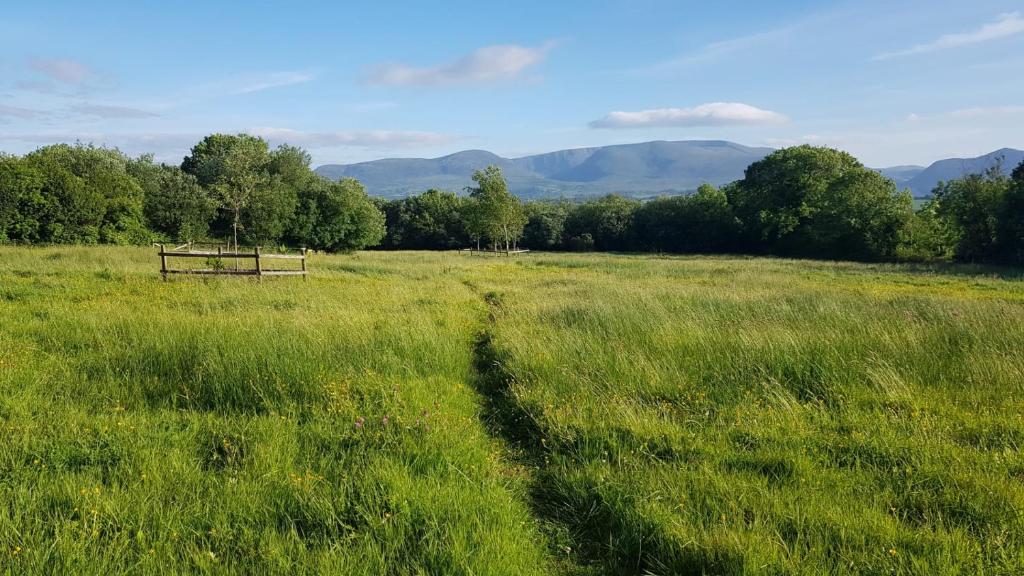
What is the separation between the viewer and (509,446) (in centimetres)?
518

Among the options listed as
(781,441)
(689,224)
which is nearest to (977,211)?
(689,224)

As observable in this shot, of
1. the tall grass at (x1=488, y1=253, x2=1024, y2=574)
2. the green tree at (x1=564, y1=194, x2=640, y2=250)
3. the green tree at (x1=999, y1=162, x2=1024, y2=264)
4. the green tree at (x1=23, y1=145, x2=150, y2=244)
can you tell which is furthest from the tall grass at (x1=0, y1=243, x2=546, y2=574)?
the green tree at (x1=564, y1=194, x2=640, y2=250)

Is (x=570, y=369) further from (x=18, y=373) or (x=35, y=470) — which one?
(x=18, y=373)

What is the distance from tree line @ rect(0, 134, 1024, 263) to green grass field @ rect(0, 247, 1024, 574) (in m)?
35.4

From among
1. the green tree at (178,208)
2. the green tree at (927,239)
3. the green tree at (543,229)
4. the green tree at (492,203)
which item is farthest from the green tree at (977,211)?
the green tree at (178,208)

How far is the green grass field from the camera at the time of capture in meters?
3.27

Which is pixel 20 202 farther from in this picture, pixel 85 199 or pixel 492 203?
pixel 492 203

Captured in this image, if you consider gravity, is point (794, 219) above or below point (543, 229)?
below

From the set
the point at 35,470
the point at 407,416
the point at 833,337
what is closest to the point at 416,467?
→ the point at 407,416

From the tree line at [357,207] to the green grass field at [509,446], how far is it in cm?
3535

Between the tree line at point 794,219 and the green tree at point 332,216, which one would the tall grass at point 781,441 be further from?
the green tree at point 332,216

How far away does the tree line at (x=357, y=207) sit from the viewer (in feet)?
127

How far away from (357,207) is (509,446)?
5436 centimetres

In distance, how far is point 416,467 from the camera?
434 centimetres
